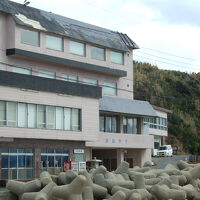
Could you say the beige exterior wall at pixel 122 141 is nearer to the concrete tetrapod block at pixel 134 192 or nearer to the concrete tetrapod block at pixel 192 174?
the concrete tetrapod block at pixel 192 174

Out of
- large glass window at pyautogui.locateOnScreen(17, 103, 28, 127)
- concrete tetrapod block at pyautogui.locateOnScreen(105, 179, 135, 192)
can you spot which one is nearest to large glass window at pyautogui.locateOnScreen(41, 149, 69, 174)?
large glass window at pyautogui.locateOnScreen(17, 103, 28, 127)

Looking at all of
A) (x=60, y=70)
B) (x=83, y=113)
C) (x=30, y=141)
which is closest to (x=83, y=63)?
(x=60, y=70)

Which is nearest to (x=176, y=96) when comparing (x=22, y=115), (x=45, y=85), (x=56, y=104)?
(x=56, y=104)

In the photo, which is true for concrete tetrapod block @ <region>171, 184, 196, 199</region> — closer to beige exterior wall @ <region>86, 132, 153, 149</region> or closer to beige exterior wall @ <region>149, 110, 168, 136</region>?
beige exterior wall @ <region>86, 132, 153, 149</region>

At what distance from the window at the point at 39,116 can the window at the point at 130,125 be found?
28.3ft

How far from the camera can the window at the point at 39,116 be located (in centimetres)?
3285

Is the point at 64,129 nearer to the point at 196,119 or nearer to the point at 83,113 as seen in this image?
the point at 83,113

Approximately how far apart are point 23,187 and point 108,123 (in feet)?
103

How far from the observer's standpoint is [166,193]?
12938 mm

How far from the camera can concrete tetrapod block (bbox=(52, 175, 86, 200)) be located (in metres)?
11.4

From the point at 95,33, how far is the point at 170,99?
3922 cm

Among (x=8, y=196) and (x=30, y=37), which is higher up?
(x=30, y=37)

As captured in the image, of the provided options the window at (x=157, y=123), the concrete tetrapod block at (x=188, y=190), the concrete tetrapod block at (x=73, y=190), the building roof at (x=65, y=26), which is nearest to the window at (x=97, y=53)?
the building roof at (x=65, y=26)

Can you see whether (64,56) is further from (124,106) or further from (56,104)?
(124,106)
